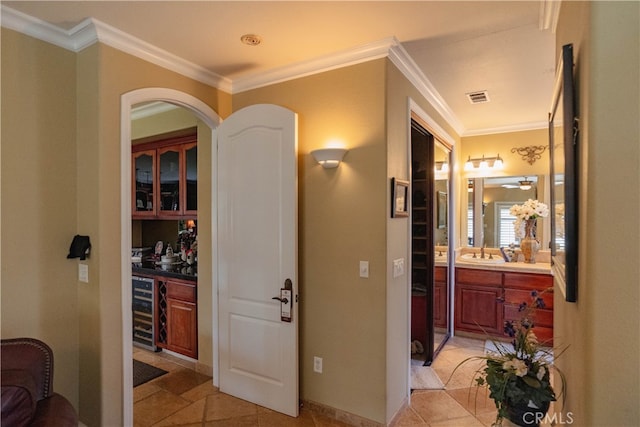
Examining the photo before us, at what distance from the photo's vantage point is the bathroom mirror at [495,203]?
445 centimetres

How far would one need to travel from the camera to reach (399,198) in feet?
8.09

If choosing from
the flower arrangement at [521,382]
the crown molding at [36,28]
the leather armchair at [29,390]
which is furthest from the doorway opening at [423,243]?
the leather armchair at [29,390]

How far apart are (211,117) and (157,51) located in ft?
2.02

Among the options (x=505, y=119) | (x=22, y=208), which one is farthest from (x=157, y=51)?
(x=505, y=119)

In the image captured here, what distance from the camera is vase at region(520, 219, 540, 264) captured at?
418 centimetres

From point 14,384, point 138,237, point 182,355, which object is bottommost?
point 182,355

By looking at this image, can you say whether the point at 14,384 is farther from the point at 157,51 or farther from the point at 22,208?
the point at 157,51

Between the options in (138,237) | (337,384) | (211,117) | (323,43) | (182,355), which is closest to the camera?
(323,43)

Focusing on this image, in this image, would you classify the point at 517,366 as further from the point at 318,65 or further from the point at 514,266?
the point at 514,266

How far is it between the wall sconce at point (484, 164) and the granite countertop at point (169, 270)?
374cm

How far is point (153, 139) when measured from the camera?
155 inches

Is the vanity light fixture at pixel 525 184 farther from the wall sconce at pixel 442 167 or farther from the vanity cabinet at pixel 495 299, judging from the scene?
the vanity cabinet at pixel 495 299

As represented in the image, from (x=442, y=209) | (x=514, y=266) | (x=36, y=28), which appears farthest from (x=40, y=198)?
(x=514, y=266)

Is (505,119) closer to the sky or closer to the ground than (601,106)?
closer to the sky
